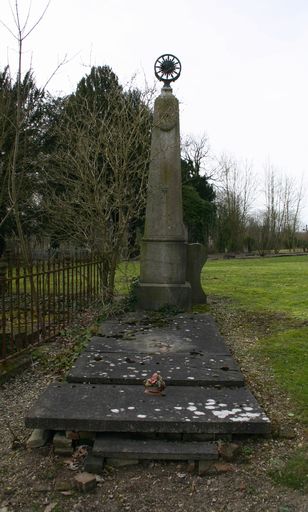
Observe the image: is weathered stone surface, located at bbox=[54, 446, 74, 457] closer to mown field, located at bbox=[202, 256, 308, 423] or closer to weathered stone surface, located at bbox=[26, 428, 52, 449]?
weathered stone surface, located at bbox=[26, 428, 52, 449]

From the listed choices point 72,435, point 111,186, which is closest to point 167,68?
point 111,186

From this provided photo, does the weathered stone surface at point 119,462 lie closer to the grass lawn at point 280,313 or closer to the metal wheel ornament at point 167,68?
the grass lawn at point 280,313

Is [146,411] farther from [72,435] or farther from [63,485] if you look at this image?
[63,485]

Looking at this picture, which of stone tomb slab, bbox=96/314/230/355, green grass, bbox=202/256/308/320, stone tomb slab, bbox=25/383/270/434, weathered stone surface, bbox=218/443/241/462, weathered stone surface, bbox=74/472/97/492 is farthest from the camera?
green grass, bbox=202/256/308/320

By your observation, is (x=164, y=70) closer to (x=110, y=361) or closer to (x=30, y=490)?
(x=110, y=361)

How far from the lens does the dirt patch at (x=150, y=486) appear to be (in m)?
2.69

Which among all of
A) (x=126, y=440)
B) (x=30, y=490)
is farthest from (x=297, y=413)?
(x=30, y=490)

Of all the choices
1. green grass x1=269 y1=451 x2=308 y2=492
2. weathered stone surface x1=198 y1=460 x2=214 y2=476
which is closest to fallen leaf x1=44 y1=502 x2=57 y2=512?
weathered stone surface x1=198 y1=460 x2=214 y2=476

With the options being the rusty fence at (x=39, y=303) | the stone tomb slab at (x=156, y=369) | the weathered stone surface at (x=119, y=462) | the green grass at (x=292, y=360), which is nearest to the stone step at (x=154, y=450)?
the weathered stone surface at (x=119, y=462)

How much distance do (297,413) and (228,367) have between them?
854 millimetres

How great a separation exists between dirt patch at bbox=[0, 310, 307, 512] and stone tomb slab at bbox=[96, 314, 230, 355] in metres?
1.83

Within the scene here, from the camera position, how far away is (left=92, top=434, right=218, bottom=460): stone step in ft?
→ 10.1

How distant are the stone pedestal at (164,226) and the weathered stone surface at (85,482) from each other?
16.5ft

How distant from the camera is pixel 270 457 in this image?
316cm
